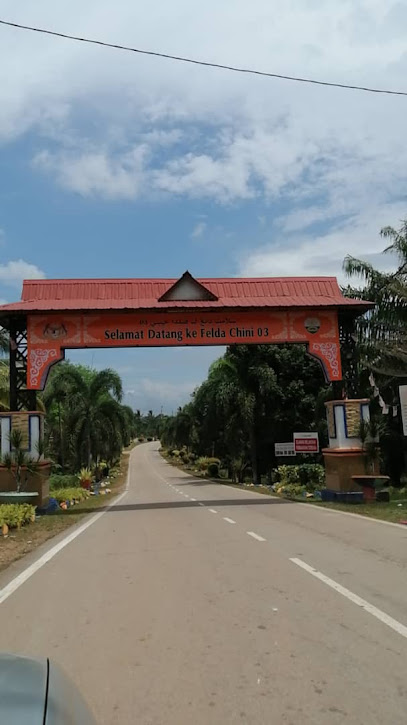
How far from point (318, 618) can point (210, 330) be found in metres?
16.4

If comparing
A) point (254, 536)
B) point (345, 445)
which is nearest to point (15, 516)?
point (254, 536)

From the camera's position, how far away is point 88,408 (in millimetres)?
43250

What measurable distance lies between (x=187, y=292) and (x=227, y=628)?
17.2 m

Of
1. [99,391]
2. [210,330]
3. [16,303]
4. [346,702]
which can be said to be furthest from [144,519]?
[99,391]

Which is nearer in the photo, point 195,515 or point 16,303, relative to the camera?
point 195,515

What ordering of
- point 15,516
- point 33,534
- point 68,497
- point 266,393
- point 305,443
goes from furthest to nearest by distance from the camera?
1. point 266,393
2. point 305,443
3. point 68,497
4. point 15,516
5. point 33,534

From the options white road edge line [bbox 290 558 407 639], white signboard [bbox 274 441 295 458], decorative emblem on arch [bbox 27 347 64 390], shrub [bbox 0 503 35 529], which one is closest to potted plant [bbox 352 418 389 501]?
shrub [bbox 0 503 35 529]

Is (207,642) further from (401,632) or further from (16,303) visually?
(16,303)

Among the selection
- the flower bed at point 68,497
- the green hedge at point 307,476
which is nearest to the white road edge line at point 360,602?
the flower bed at point 68,497

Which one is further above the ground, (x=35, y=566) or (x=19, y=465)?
(x=19, y=465)

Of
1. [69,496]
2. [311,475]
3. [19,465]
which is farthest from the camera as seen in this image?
[311,475]

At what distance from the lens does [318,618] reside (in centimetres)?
620

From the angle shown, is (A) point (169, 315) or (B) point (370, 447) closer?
(B) point (370, 447)

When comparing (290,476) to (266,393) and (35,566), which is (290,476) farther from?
(35,566)
